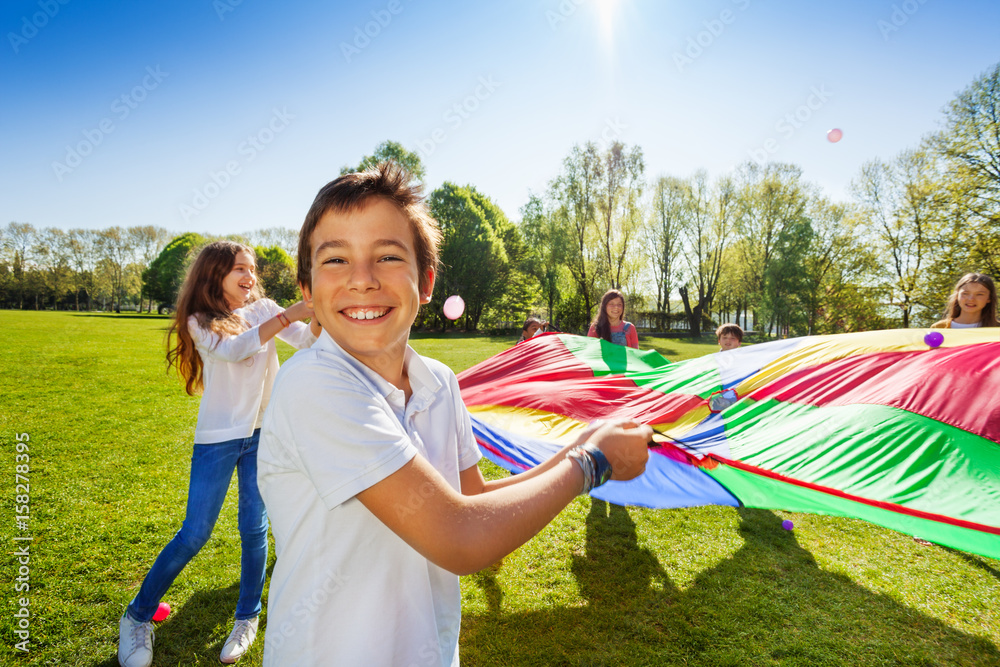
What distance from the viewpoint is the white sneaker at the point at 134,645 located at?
3.13 metres

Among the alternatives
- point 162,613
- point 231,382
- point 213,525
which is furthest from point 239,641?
point 231,382

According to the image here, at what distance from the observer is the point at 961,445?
2.52 metres

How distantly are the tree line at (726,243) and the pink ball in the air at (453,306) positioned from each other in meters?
0.54

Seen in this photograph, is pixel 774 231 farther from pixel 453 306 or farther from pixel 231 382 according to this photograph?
pixel 231 382

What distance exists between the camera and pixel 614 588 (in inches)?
167

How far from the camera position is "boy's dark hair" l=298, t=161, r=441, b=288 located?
1323 millimetres

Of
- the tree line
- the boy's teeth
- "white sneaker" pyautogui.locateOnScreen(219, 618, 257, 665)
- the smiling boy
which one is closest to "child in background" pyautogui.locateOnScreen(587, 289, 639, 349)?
"white sneaker" pyautogui.locateOnScreen(219, 618, 257, 665)

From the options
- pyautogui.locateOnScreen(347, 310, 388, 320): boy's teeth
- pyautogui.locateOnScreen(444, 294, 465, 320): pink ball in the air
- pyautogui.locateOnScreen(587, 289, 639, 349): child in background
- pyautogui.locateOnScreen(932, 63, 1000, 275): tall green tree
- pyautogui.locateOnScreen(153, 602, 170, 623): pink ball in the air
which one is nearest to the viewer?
pyautogui.locateOnScreen(347, 310, 388, 320): boy's teeth

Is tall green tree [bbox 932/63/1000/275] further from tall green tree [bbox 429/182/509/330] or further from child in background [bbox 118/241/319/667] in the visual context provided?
tall green tree [bbox 429/182/509/330]

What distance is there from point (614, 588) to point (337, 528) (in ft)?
12.8

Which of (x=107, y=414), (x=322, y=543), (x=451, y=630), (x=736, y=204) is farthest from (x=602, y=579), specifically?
(x=736, y=204)

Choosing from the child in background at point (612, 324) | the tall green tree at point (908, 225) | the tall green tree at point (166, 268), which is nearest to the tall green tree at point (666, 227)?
the tall green tree at point (908, 225)

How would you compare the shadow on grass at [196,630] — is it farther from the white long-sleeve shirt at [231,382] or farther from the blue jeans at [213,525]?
the white long-sleeve shirt at [231,382]

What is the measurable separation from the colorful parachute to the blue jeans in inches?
68.7
